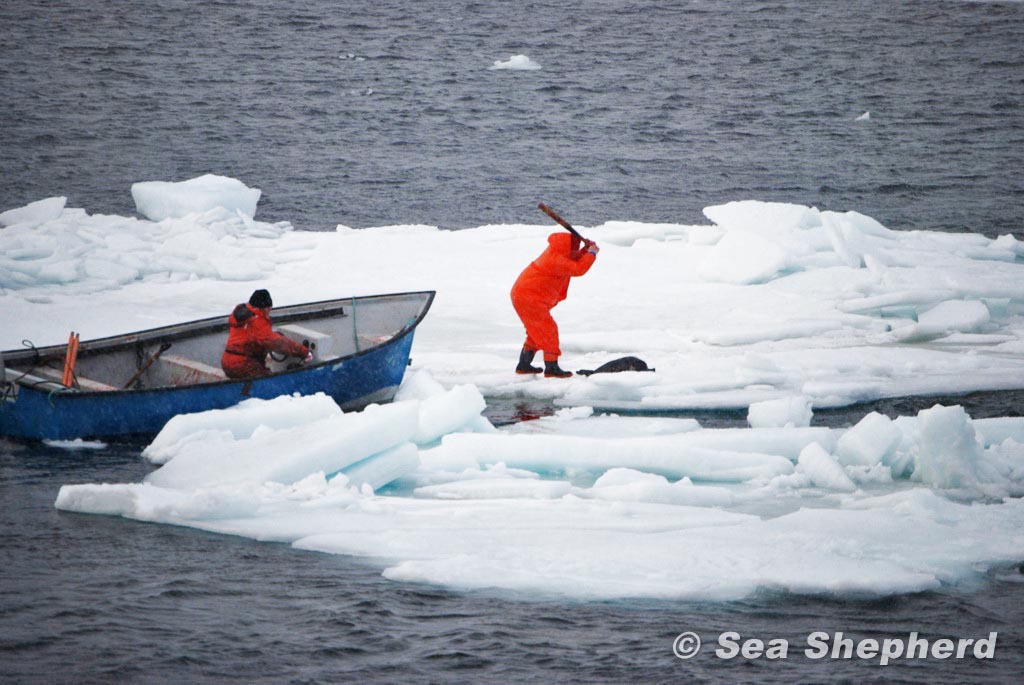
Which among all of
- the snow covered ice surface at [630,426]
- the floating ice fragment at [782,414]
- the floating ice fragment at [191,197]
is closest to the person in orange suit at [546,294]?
the snow covered ice surface at [630,426]

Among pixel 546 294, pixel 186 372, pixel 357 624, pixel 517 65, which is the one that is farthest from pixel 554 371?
pixel 517 65

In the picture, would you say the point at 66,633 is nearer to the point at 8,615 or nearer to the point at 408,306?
the point at 8,615

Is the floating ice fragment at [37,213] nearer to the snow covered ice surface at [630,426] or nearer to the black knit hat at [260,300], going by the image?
the snow covered ice surface at [630,426]

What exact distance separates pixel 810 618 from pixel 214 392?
4.93 m

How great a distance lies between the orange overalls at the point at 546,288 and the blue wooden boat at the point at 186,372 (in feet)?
2.99

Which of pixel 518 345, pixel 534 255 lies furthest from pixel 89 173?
pixel 518 345

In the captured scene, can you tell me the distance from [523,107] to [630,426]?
79.6 ft

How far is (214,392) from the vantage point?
1001cm

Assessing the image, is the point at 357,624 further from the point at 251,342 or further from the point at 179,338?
the point at 179,338

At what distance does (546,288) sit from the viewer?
461 inches

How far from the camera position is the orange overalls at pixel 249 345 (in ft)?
34.1

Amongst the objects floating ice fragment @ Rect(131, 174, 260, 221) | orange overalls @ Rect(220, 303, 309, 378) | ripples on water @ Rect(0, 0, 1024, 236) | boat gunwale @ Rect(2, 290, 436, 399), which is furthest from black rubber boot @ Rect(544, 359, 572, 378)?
ripples on water @ Rect(0, 0, 1024, 236)

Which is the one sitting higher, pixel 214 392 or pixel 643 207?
pixel 643 207

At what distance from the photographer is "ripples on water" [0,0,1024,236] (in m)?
25.0
